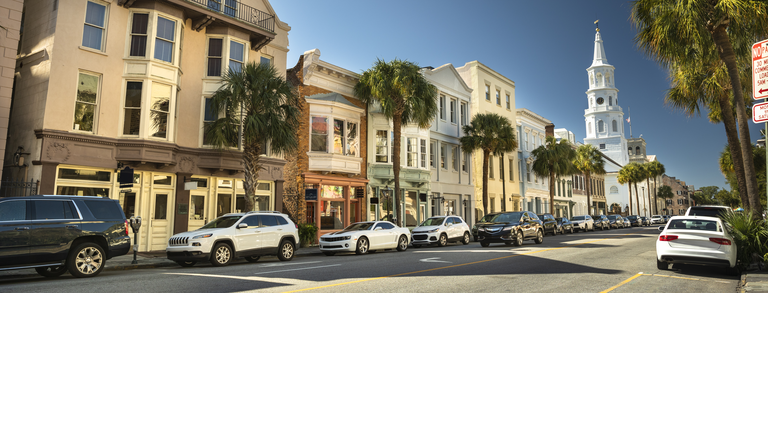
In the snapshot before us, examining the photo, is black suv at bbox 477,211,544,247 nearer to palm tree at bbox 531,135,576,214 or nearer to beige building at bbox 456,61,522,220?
beige building at bbox 456,61,522,220

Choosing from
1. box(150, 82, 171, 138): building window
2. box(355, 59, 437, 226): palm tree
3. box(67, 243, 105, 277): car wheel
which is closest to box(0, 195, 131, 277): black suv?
box(67, 243, 105, 277): car wheel

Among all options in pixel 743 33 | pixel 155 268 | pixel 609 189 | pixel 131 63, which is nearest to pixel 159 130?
pixel 131 63

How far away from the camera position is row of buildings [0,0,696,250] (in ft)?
52.7

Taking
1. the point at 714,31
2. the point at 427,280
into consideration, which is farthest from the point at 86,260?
the point at 714,31

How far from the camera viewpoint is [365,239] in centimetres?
1811

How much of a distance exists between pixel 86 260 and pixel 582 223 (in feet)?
137

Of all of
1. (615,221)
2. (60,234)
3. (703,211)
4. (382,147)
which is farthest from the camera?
(615,221)

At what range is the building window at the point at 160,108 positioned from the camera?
713 inches

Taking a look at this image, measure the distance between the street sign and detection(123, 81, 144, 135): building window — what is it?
19.6m

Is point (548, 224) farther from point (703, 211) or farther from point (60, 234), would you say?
point (60, 234)

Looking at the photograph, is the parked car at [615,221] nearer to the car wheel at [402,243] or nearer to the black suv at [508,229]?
the black suv at [508,229]

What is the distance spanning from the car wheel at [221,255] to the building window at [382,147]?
16871 mm

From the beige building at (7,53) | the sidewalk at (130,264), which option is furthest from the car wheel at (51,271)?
the beige building at (7,53)
